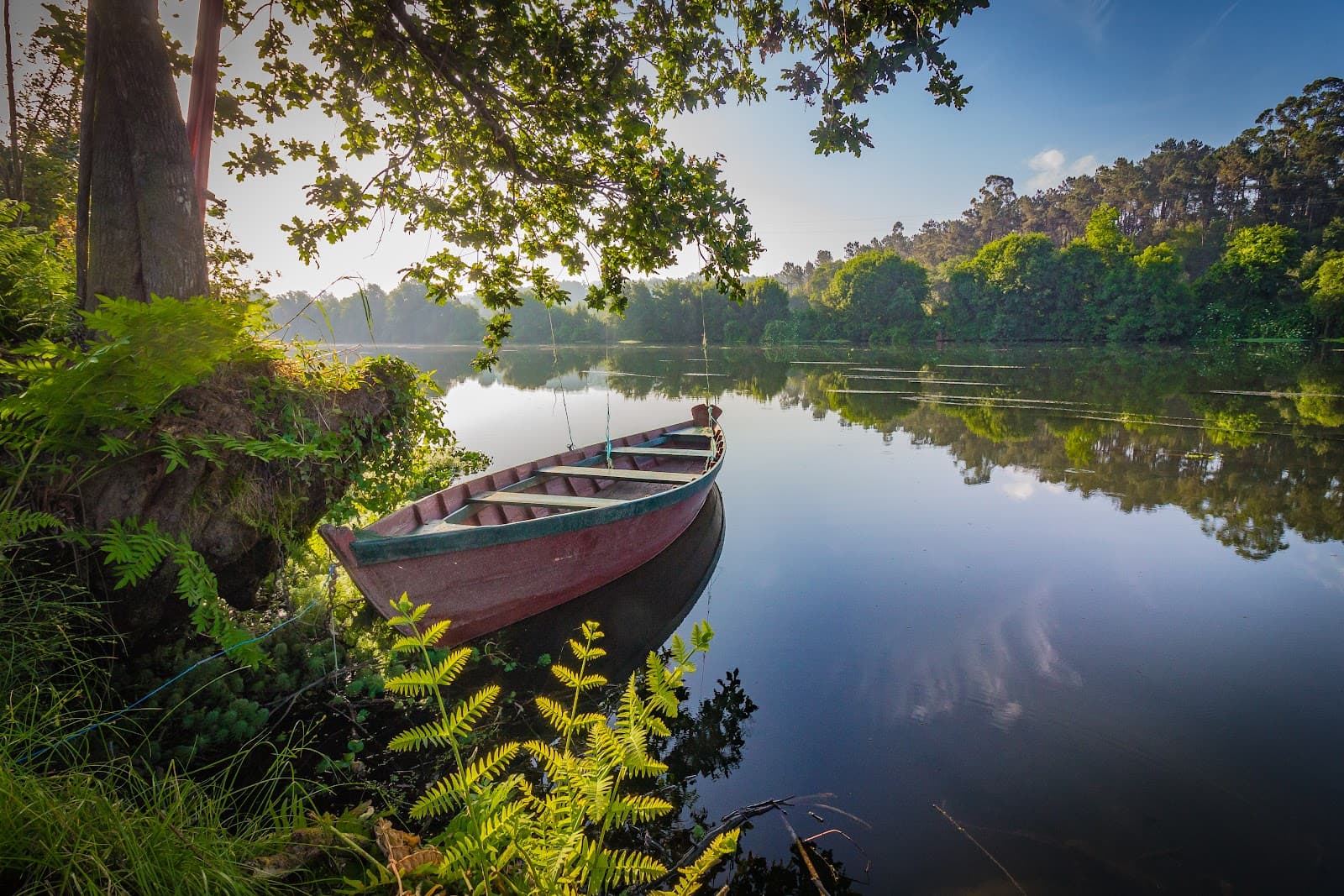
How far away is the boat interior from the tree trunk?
216cm

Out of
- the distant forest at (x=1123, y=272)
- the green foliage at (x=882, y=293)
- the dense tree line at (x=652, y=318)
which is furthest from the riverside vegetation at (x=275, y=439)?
the green foliage at (x=882, y=293)

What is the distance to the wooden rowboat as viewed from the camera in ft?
13.2

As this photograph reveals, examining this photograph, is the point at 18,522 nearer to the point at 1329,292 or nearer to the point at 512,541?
the point at 512,541

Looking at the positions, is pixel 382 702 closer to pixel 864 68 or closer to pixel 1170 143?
pixel 864 68

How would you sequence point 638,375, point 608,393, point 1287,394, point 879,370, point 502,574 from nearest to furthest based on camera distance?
point 502,574
point 1287,394
point 608,393
point 879,370
point 638,375

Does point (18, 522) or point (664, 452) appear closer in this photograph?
point (18, 522)

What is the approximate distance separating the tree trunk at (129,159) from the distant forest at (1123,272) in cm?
3803

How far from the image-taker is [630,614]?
584 cm

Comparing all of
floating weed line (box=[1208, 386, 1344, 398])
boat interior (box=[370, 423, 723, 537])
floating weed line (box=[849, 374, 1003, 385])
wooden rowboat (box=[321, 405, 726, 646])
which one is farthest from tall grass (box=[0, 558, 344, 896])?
floating weed line (box=[849, 374, 1003, 385])

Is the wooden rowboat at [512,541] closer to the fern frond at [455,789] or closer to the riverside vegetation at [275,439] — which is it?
the riverside vegetation at [275,439]

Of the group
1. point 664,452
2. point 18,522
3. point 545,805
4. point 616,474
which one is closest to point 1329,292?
point 664,452

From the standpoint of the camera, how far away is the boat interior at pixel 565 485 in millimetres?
5242

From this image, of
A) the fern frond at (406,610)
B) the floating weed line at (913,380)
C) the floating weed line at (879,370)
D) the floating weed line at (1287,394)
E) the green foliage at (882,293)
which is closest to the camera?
the fern frond at (406,610)

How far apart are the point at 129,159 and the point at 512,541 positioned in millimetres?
3332
